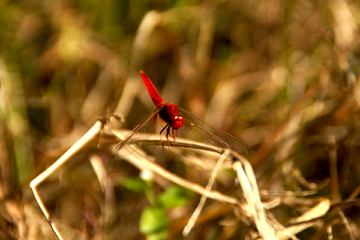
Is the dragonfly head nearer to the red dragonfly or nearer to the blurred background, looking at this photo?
the red dragonfly

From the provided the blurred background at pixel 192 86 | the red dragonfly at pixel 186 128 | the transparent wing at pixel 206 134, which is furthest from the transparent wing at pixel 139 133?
the blurred background at pixel 192 86

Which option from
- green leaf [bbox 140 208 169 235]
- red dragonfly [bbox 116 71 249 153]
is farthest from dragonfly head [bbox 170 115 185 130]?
green leaf [bbox 140 208 169 235]

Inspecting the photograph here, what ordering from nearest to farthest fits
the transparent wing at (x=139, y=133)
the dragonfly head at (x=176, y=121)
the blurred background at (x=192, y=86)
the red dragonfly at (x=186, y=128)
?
the transparent wing at (x=139, y=133)
the red dragonfly at (x=186, y=128)
the dragonfly head at (x=176, y=121)
the blurred background at (x=192, y=86)

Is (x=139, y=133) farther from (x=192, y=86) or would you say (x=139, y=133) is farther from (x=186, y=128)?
(x=192, y=86)

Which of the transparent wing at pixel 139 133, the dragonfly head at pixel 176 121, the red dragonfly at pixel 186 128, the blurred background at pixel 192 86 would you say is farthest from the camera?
the blurred background at pixel 192 86

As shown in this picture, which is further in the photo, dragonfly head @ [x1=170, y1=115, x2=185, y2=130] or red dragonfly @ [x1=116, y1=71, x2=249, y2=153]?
dragonfly head @ [x1=170, y1=115, x2=185, y2=130]

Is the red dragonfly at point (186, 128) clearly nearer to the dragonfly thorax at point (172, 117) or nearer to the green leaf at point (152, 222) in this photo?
the dragonfly thorax at point (172, 117)
